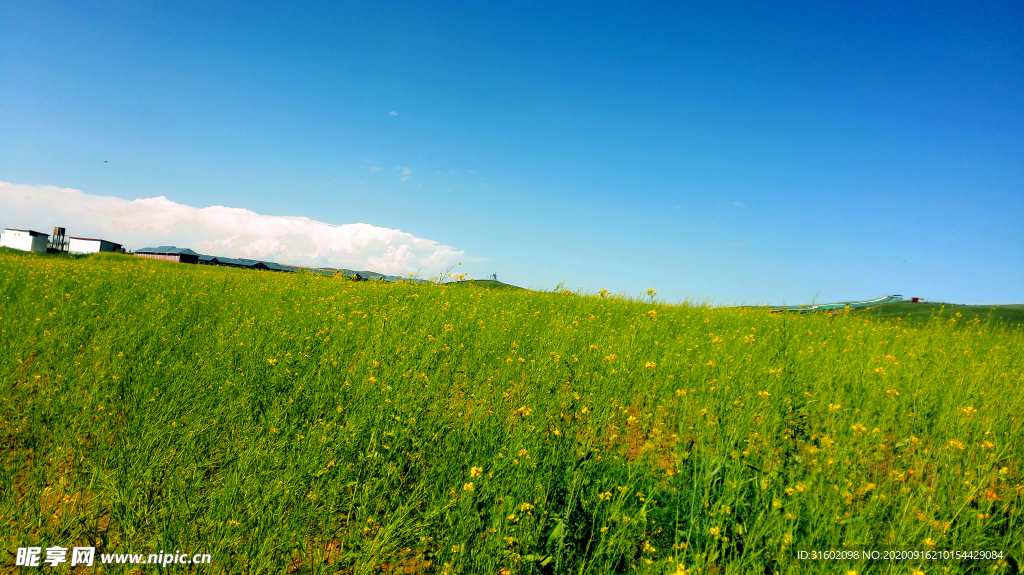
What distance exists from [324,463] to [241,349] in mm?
2406

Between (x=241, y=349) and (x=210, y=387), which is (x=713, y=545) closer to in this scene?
(x=210, y=387)

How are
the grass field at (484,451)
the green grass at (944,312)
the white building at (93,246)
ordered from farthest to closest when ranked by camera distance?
the white building at (93,246), the green grass at (944,312), the grass field at (484,451)

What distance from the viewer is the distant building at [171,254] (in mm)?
50688

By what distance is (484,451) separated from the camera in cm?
243

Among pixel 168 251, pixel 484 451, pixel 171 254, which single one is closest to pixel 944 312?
pixel 484 451

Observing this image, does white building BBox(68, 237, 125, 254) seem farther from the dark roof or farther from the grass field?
the grass field

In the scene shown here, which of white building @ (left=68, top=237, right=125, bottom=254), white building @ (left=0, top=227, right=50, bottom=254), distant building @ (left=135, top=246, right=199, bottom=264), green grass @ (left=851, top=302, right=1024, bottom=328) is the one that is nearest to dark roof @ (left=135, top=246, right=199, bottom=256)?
distant building @ (left=135, top=246, right=199, bottom=264)

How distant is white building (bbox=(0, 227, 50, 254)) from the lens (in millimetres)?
39594

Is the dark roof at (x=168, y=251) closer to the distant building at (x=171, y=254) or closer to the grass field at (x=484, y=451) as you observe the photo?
the distant building at (x=171, y=254)

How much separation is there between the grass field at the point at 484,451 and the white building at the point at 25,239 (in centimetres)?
5345

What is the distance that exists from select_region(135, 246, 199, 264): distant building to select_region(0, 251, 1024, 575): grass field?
5769cm

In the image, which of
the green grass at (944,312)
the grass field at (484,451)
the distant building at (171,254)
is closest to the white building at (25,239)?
the distant building at (171,254)

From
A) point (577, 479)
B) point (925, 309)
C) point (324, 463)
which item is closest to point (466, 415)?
point (324, 463)

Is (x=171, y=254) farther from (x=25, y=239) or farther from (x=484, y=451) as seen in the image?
(x=484, y=451)
